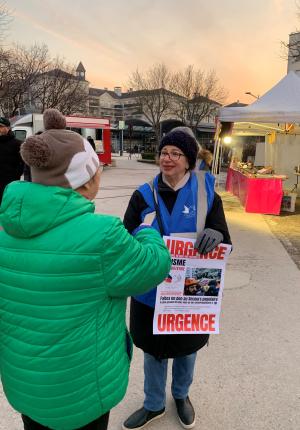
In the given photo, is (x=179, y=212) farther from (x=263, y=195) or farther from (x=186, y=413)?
(x=263, y=195)

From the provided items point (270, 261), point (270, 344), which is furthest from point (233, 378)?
point (270, 261)

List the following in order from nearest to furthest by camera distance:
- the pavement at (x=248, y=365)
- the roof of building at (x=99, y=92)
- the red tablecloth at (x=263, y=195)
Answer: the pavement at (x=248, y=365), the red tablecloth at (x=263, y=195), the roof of building at (x=99, y=92)

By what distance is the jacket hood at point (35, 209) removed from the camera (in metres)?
1.08

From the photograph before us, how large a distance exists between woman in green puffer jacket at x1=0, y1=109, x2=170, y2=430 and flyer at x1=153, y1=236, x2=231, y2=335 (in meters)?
0.57

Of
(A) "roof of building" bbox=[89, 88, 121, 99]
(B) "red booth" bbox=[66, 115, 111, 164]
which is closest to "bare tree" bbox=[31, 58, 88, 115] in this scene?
(B) "red booth" bbox=[66, 115, 111, 164]

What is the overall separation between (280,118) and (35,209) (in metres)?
7.45

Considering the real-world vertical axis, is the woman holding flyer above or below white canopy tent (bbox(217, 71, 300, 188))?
below

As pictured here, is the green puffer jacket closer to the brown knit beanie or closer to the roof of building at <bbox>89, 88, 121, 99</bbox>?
the brown knit beanie

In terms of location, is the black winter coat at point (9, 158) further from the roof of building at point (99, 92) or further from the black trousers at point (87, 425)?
the roof of building at point (99, 92)

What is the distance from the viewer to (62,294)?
44.9 inches

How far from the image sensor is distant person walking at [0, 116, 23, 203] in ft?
16.4

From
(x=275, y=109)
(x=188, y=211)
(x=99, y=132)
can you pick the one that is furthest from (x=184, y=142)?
(x=99, y=132)

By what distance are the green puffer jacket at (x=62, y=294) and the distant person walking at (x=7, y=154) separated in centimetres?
423

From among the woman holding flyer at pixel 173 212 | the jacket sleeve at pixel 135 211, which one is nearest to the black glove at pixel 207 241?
the woman holding flyer at pixel 173 212
